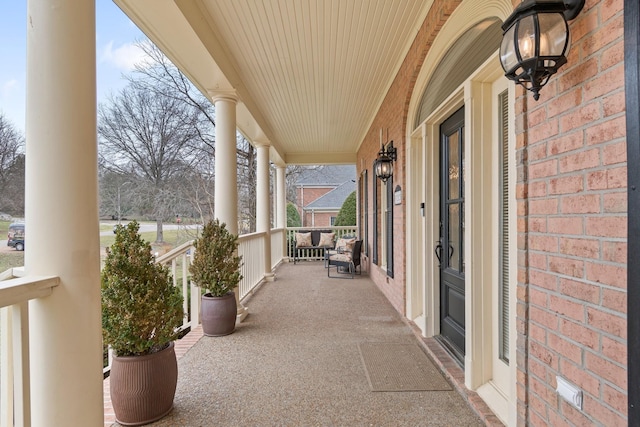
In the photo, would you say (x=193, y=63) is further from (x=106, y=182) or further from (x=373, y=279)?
(x=106, y=182)

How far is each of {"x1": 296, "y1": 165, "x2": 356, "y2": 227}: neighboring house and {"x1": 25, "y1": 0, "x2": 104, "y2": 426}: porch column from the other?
50.3 ft

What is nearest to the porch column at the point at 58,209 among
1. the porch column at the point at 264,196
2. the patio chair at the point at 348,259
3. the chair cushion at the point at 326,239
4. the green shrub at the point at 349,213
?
the porch column at the point at 264,196

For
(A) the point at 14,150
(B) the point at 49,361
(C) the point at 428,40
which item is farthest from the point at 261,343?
(C) the point at 428,40

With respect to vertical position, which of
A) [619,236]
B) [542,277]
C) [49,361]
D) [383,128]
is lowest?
[49,361]

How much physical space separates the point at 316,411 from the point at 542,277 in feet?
5.04

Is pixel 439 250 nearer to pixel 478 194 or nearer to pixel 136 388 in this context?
pixel 478 194

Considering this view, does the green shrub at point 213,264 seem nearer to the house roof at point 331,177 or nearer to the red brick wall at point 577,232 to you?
the red brick wall at point 577,232

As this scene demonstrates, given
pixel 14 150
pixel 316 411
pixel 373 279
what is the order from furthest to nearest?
pixel 373 279, pixel 14 150, pixel 316 411

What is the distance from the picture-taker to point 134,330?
6.40 ft

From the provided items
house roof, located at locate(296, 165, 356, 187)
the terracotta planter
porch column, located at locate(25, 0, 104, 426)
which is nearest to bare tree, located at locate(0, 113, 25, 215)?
porch column, located at locate(25, 0, 104, 426)

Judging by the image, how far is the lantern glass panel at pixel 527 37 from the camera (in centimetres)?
123

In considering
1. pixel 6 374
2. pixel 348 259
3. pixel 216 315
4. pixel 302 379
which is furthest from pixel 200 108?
pixel 6 374

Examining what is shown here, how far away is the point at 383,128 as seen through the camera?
5047 mm

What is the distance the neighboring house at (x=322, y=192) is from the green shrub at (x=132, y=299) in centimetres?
1474
